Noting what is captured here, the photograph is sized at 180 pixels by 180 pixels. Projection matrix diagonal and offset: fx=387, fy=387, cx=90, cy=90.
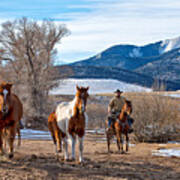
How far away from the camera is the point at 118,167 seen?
1095cm

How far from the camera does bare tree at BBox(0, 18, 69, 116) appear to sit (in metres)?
36.3

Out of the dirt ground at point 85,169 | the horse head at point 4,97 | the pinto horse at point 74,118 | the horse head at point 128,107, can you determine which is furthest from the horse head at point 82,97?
the horse head at point 128,107

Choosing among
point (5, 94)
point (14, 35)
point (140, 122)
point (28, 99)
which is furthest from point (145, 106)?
point (14, 35)

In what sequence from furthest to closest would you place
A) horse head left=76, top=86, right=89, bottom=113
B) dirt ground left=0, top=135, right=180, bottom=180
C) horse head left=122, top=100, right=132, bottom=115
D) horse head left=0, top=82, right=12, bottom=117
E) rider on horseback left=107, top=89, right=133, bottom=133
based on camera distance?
rider on horseback left=107, top=89, right=133, bottom=133 < horse head left=122, top=100, right=132, bottom=115 < horse head left=0, top=82, right=12, bottom=117 < horse head left=76, top=86, right=89, bottom=113 < dirt ground left=0, top=135, right=180, bottom=180

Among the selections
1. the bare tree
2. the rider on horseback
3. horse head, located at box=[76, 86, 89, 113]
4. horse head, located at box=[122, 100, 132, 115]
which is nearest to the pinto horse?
horse head, located at box=[76, 86, 89, 113]

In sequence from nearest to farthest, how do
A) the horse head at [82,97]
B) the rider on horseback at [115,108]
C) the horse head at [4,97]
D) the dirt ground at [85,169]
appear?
the dirt ground at [85,169]
the horse head at [82,97]
the horse head at [4,97]
the rider on horseback at [115,108]

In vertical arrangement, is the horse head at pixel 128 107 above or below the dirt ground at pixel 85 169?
above

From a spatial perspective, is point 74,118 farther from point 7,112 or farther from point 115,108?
point 115,108

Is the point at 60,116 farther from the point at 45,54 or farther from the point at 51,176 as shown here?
the point at 45,54

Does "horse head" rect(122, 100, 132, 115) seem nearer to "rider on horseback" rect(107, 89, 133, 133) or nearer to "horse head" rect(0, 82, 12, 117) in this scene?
"rider on horseback" rect(107, 89, 133, 133)

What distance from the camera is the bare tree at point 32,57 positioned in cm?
3634

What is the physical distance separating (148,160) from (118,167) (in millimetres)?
2306

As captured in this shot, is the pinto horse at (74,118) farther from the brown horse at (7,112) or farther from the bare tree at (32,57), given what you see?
the bare tree at (32,57)

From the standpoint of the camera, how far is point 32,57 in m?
37.6
